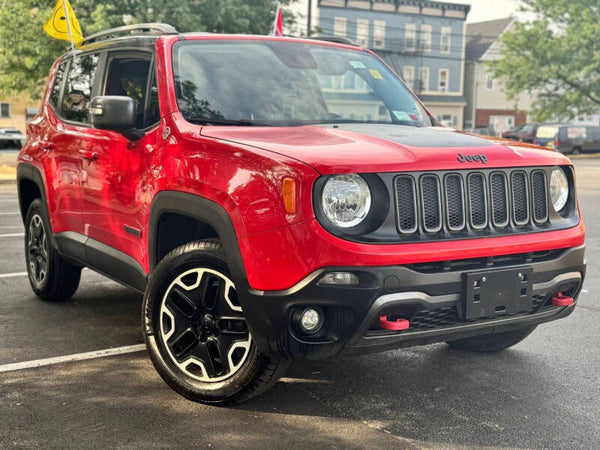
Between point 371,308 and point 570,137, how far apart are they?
128 feet

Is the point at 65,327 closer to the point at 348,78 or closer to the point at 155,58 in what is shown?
the point at 155,58

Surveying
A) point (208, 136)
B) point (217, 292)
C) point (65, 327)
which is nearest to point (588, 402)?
point (217, 292)

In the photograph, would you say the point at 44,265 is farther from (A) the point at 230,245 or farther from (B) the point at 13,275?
(A) the point at 230,245

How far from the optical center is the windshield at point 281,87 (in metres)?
4.73

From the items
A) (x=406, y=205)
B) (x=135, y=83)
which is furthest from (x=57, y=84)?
(x=406, y=205)

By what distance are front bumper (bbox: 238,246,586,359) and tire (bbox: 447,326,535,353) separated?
1.14 m

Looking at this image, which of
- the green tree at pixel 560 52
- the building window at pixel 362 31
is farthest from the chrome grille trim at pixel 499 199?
the building window at pixel 362 31

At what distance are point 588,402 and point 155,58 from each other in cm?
305

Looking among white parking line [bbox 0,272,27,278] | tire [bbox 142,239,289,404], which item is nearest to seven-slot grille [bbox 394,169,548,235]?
tire [bbox 142,239,289,404]

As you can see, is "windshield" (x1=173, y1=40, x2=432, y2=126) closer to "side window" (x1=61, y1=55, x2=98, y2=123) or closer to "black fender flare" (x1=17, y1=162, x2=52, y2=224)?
"side window" (x1=61, y1=55, x2=98, y2=123)

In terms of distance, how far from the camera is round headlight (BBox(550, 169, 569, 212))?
176 inches

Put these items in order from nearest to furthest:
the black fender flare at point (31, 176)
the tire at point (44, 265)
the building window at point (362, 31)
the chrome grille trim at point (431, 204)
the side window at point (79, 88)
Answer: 1. the chrome grille trim at point (431, 204)
2. the side window at point (79, 88)
3. the black fender flare at point (31, 176)
4. the tire at point (44, 265)
5. the building window at point (362, 31)

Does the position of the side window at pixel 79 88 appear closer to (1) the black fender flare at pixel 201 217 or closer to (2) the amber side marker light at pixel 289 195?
(1) the black fender flare at pixel 201 217

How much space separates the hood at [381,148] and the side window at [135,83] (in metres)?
0.60
